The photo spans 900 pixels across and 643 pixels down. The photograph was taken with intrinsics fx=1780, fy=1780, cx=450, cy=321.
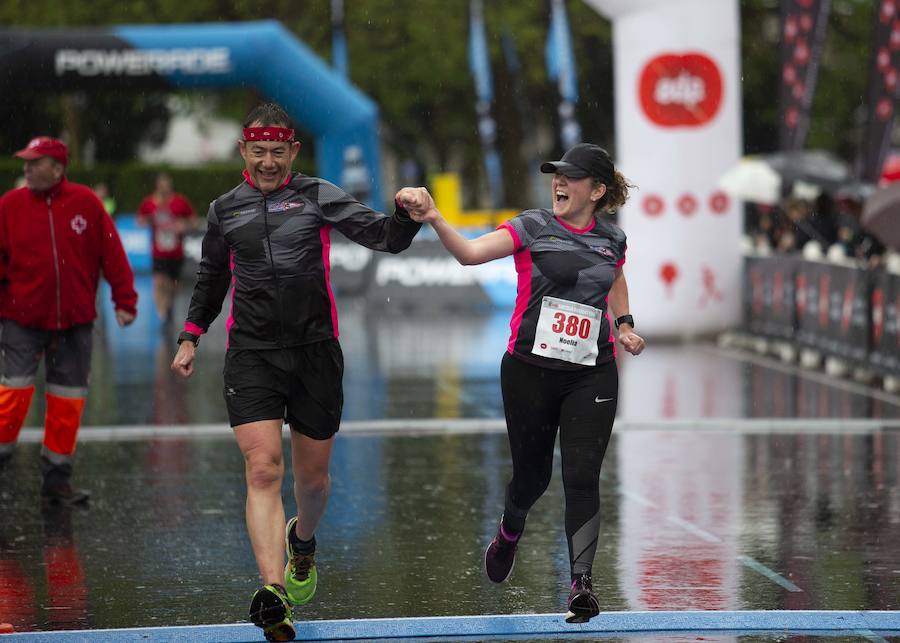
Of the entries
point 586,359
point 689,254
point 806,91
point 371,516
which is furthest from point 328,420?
point 806,91

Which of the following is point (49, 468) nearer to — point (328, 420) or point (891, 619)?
point (328, 420)

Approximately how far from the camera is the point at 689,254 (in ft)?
68.8

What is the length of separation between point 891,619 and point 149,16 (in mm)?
40459

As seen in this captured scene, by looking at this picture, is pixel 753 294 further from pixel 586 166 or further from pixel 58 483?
pixel 586 166

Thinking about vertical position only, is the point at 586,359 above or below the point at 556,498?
above

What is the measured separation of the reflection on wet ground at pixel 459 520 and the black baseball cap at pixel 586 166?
1.72m

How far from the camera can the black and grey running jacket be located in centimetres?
671

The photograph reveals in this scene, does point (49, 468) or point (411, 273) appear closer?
point (49, 468)

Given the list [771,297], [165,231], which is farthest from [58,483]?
[165,231]

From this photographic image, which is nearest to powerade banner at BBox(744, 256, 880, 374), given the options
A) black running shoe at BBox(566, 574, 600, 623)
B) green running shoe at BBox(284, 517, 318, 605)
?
green running shoe at BBox(284, 517, 318, 605)

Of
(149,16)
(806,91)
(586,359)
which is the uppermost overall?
(149,16)

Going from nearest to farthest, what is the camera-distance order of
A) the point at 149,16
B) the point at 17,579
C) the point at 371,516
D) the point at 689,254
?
the point at 17,579, the point at 371,516, the point at 689,254, the point at 149,16

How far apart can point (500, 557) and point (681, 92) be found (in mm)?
14341

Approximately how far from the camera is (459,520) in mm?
9305
